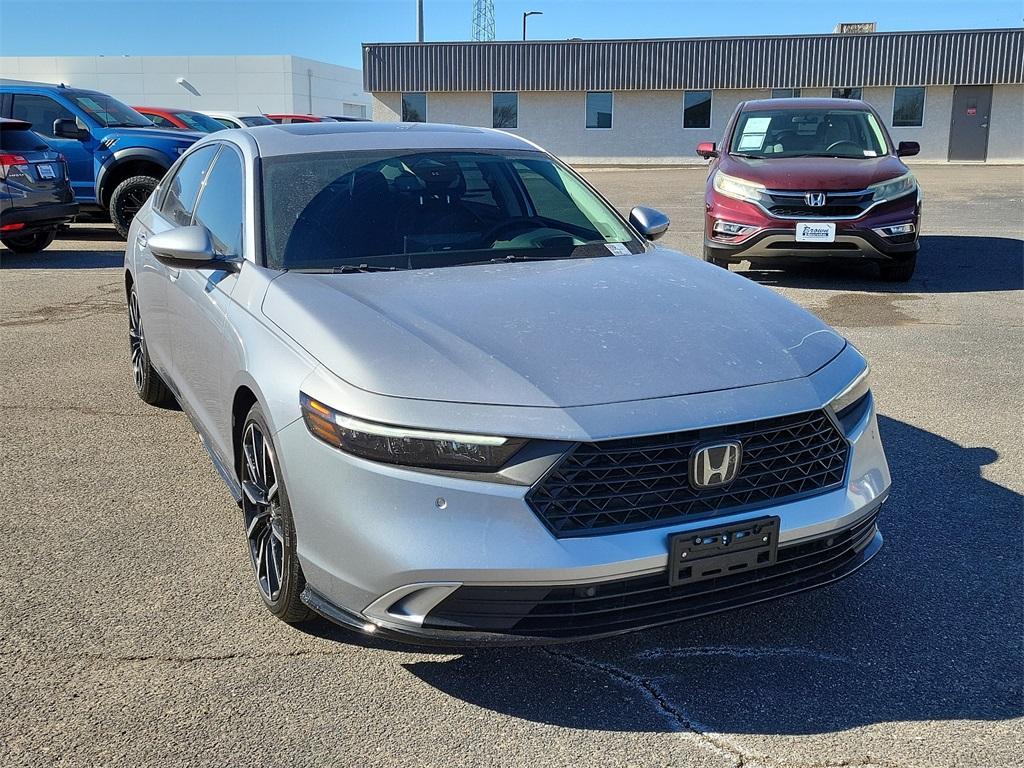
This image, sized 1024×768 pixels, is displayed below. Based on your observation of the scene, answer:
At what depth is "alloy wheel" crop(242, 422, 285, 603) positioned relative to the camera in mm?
3193

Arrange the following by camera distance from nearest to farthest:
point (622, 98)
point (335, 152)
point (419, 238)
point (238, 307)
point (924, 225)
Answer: point (238, 307), point (419, 238), point (335, 152), point (924, 225), point (622, 98)

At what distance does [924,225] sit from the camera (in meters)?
14.5

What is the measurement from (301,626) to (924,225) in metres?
13.3

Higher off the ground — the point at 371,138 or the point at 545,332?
the point at 371,138

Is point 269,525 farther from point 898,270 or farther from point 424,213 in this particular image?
point 898,270

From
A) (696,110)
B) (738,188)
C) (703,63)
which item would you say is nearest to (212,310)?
(738,188)

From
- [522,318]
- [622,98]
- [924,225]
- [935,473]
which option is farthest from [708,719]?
[622,98]

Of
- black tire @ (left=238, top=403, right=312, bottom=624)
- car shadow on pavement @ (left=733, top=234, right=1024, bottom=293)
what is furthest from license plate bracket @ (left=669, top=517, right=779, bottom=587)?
car shadow on pavement @ (left=733, top=234, right=1024, bottom=293)

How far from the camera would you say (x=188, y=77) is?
54.6m

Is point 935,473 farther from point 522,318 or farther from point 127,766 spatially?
point 127,766

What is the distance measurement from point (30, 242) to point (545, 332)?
11.8 metres

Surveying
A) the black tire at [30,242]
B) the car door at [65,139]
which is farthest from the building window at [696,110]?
the black tire at [30,242]

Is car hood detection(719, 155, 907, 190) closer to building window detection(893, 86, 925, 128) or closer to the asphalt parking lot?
the asphalt parking lot

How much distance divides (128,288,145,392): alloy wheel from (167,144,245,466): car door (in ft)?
4.11
